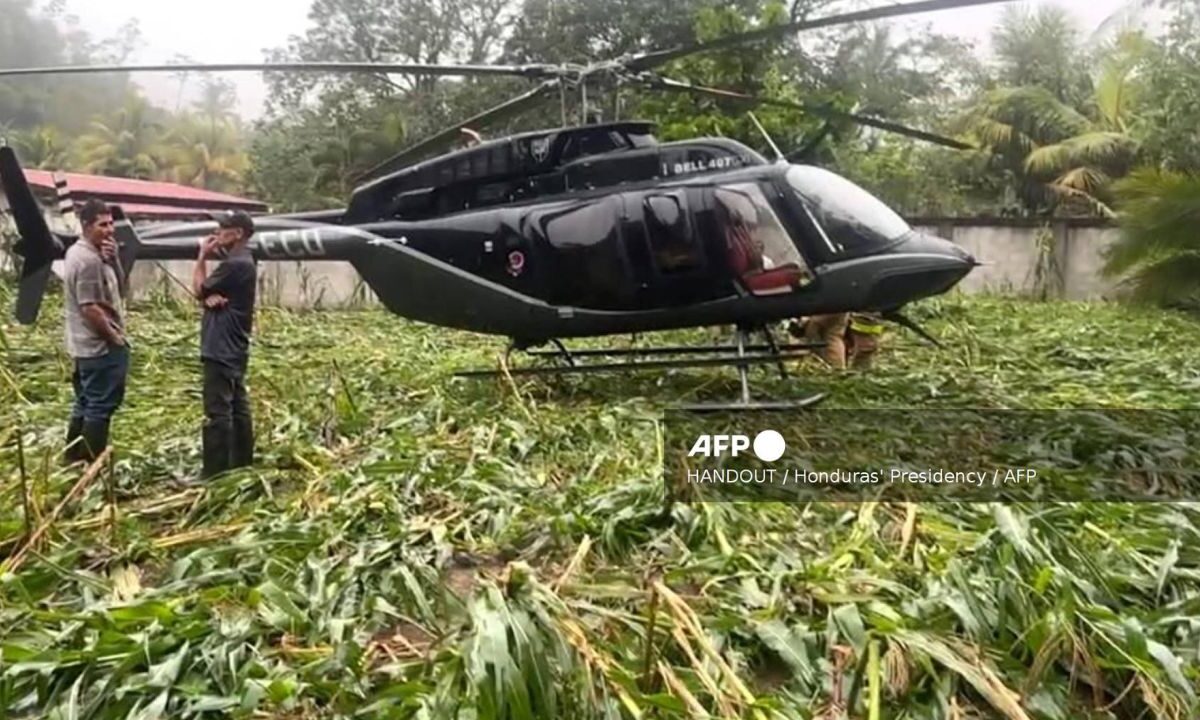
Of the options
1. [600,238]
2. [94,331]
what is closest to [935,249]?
[600,238]

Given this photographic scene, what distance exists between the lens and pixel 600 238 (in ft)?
16.4

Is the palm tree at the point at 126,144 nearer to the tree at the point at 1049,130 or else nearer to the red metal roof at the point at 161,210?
the red metal roof at the point at 161,210

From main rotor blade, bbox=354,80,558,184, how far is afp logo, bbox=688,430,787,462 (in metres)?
2.39

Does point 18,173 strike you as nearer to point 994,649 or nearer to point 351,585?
point 351,585

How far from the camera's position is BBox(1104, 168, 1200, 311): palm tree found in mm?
5629

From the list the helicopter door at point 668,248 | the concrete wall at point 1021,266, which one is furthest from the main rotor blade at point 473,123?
the concrete wall at point 1021,266

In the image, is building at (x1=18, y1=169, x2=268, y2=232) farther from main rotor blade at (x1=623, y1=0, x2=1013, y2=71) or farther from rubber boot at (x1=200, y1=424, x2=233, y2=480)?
main rotor blade at (x1=623, y1=0, x2=1013, y2=71)

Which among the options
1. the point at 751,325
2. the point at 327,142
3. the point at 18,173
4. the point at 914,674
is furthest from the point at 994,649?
the point at 327,142

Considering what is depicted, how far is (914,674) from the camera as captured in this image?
6.06ft

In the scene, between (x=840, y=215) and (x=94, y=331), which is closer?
(x=94, y=331)

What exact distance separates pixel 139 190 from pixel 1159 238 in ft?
23.9

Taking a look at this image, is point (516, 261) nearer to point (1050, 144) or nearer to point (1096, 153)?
point (1050, 144)

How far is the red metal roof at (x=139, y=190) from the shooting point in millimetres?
6535

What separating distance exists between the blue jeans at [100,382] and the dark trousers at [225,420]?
1.21 ft
